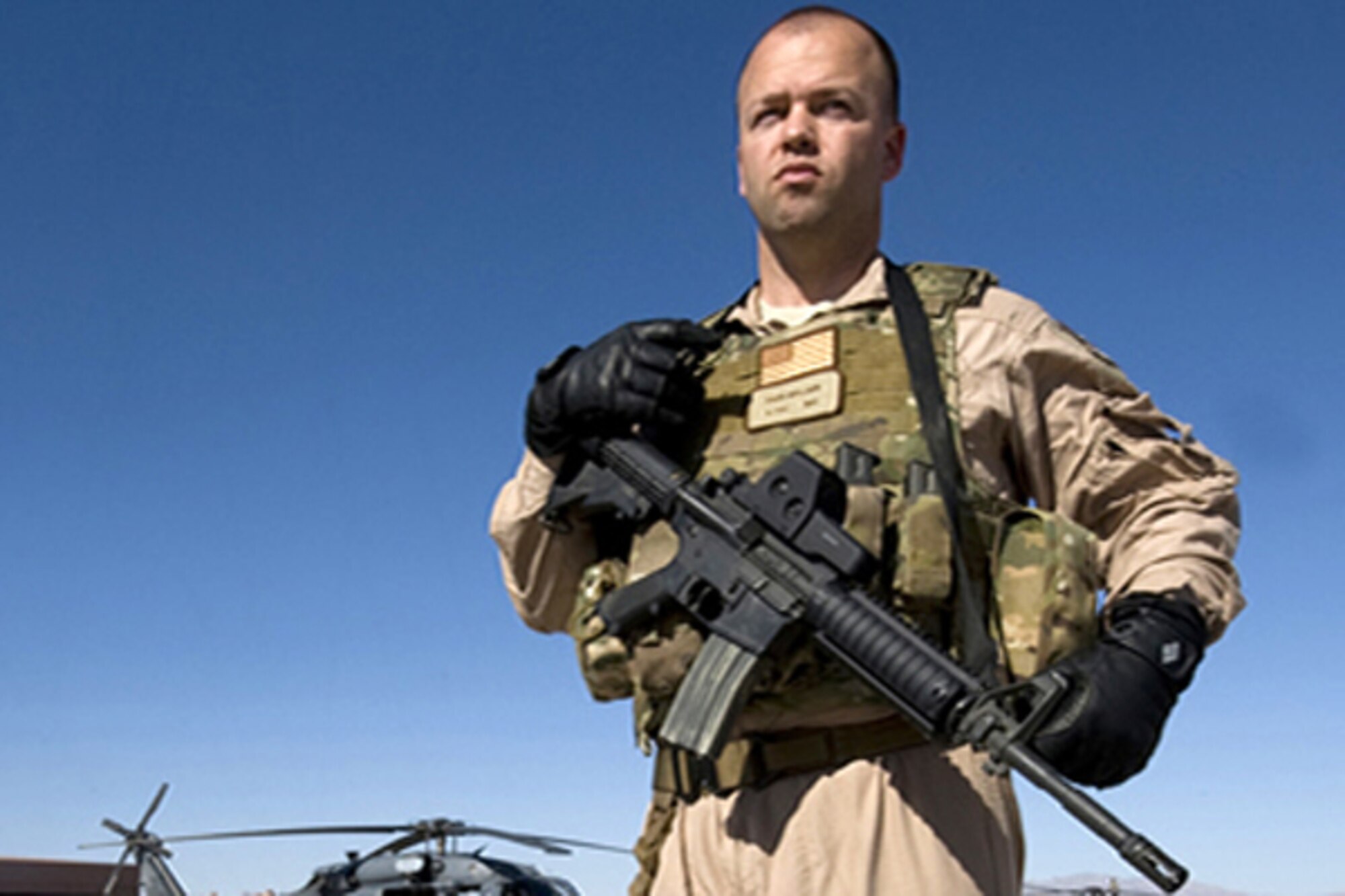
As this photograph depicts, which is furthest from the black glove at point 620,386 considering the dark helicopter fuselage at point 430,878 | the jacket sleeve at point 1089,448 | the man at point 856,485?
the dark helicopter fuselage at point 430,878

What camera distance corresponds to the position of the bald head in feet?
9.91

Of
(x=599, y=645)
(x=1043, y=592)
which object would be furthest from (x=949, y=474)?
(x=599, y=645)

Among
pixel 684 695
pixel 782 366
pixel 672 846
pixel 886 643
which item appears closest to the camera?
pixel 886 643

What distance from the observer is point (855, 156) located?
2918 millimetres

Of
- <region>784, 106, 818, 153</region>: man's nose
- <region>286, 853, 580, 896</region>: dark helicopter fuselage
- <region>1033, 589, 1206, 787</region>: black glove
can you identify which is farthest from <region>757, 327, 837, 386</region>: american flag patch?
<region>286, 853, 580, 896</region>: dark helicopter fuselage

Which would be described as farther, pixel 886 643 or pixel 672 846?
pixel 672 846

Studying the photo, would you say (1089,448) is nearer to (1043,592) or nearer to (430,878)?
(1043,592)

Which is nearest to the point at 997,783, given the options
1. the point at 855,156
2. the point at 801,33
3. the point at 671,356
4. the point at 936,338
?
the point at 936,338

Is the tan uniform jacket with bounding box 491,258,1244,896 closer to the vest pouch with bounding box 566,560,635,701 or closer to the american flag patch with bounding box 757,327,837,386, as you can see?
the american flag patch with bounding box 757,327,837,386

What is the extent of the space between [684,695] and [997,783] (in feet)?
2.03

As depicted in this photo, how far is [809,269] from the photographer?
309 cm

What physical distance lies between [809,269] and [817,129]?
0.33 meters

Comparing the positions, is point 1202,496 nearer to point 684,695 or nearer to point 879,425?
Result: point 879,425

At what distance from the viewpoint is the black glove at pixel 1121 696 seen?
2.24 m
